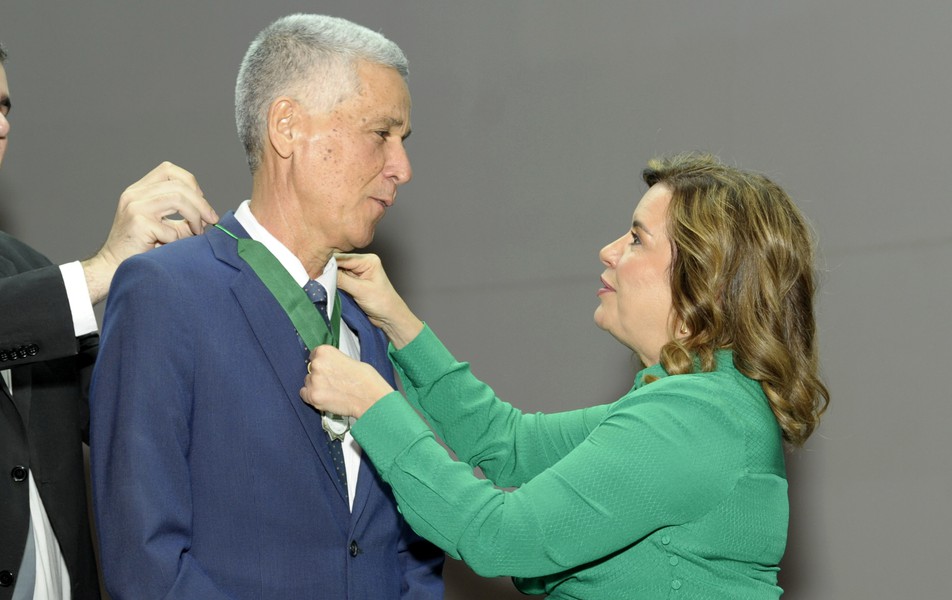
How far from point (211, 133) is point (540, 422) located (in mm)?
2128

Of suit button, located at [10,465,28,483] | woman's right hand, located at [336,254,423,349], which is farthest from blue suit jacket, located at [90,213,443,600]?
suit button, located at [10,465,28,483]

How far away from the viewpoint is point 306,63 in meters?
1.98

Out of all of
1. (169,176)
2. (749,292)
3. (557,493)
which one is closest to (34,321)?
(169,176)

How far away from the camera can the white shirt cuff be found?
6.85 ft

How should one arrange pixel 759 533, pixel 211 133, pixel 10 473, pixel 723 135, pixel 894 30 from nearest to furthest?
1. pixel 759 533
2. pixel 10 473
3. pixel 894 30
4. pixel 723 135
5. pixel 211 133

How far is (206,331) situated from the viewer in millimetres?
1810

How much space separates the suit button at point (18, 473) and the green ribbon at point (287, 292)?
0.69 meters

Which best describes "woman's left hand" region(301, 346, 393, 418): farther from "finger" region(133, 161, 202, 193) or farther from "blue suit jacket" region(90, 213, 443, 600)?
"finger" region(133, 161, 202, 193)

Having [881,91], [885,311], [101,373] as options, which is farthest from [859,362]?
[101,373]

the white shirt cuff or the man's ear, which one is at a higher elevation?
the man's ear

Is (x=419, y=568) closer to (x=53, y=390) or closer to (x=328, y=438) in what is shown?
(x=328, y=438)

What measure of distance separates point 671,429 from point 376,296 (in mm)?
741

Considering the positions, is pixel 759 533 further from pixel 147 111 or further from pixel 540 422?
pixel 147 111

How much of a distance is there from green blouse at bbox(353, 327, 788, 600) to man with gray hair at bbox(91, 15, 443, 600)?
0.51 ft
